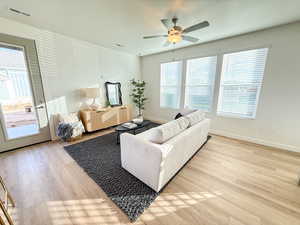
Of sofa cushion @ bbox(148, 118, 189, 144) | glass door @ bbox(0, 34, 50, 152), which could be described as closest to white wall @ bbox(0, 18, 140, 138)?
glass door @ bbox(0, 34, 50, 152)

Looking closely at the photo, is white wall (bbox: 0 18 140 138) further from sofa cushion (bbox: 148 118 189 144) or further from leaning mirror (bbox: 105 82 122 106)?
sofa cushion (bbox: 148 118 189 144)

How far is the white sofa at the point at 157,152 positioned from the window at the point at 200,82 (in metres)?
2.18

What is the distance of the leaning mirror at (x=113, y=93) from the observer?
169 inches

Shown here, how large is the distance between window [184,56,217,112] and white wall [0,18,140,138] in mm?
2597

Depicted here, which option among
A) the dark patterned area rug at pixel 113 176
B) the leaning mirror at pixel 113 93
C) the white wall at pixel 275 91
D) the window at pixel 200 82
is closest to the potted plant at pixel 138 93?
the leaning mirror at pixel 113 93

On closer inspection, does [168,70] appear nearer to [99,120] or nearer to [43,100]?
[99,120]

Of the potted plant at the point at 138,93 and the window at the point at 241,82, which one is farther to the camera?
the potted plant at the point at 138,93

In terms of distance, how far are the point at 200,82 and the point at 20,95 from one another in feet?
15.0

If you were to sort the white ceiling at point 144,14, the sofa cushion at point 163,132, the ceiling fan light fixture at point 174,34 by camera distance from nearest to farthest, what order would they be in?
the sofa cushion at point 163,132
the white ceiling at point 144,14
the ceiling fan light fixture at point 174,34

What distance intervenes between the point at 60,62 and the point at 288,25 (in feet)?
16.9

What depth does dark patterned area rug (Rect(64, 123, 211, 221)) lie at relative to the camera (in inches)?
57.6

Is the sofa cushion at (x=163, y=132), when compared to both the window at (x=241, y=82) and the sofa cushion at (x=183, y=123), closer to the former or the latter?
the sofa cushion at (x=183, y=123)

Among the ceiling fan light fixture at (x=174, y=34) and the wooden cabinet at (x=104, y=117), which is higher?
the ceiling fan light fixture at (x=174, y=34)

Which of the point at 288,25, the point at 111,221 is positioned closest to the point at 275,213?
the point at 111,221
